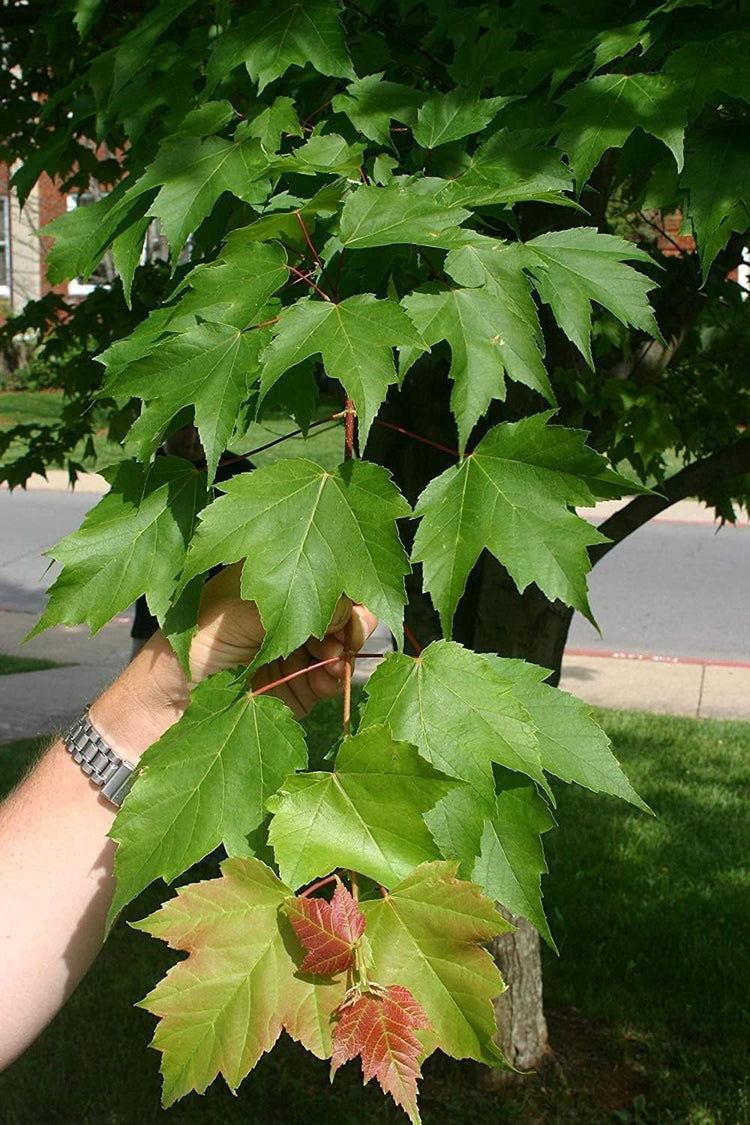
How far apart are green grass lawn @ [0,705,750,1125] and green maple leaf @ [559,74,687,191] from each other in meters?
2.19

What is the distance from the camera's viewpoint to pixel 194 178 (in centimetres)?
164

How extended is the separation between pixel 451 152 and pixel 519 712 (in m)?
0.92

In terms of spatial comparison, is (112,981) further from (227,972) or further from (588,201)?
(227,972)

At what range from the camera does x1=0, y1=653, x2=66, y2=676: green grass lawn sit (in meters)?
8.46

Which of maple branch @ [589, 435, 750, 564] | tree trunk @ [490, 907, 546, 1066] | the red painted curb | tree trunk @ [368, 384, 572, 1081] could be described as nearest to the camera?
maple branch @ [589, 435, 750, 564]

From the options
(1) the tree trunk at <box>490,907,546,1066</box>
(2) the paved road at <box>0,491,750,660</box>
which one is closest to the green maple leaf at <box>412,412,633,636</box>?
(1) the tree trunk at <box>490,907,546,1066</box>

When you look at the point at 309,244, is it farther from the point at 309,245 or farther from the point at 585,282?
the point at 585,282

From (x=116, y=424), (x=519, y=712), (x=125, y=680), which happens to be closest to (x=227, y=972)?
(x=519, y=712)

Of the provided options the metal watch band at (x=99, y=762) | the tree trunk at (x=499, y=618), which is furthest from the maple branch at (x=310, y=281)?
the tree trunk at (x=499, y=618)

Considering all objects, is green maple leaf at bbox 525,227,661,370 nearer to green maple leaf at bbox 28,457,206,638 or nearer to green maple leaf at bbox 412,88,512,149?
green maple leaf at bbox 412,88,512,149

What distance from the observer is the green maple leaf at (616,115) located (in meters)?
1.61

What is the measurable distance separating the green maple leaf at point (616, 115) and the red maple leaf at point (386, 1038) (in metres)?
1.09

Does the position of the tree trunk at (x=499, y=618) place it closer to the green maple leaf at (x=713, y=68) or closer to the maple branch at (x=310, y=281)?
the green maple leaf at (x=713, y=68)

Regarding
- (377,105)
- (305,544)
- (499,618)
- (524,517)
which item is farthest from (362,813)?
(499,618)
